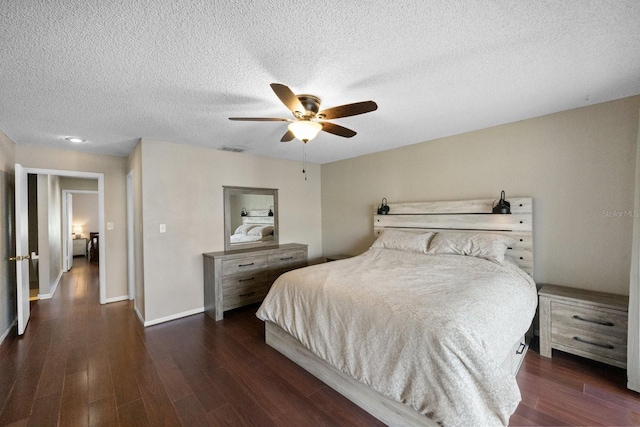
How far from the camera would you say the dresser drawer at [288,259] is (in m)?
4.05

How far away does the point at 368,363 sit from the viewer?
5.75 feet

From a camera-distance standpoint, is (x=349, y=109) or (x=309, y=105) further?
(x=309, y=105)

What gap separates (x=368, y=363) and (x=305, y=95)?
2.03m

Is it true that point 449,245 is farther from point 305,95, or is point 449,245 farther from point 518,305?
point 305,95

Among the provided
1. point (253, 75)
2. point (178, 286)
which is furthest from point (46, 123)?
point (253, 75)

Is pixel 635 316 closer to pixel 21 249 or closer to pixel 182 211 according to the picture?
pixel 182 211

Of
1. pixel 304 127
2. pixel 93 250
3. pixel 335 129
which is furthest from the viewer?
pixel 93 250

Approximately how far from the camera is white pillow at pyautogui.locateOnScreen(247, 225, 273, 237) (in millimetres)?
4352

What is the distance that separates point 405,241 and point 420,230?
1.28 feet

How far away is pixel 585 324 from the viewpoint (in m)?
2.30

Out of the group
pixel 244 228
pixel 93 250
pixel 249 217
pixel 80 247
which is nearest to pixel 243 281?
pixel 244 228

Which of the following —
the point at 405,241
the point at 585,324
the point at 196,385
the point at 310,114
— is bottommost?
the point at 196,385

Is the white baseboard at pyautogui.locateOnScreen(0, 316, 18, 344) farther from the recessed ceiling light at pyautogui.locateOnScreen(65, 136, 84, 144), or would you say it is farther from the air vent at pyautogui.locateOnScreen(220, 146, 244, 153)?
the air vent at pyautogui.locateOnScreen(220, 146, 244, 153)

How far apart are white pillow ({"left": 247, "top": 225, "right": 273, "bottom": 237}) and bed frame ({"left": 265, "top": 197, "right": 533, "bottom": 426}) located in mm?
1779
